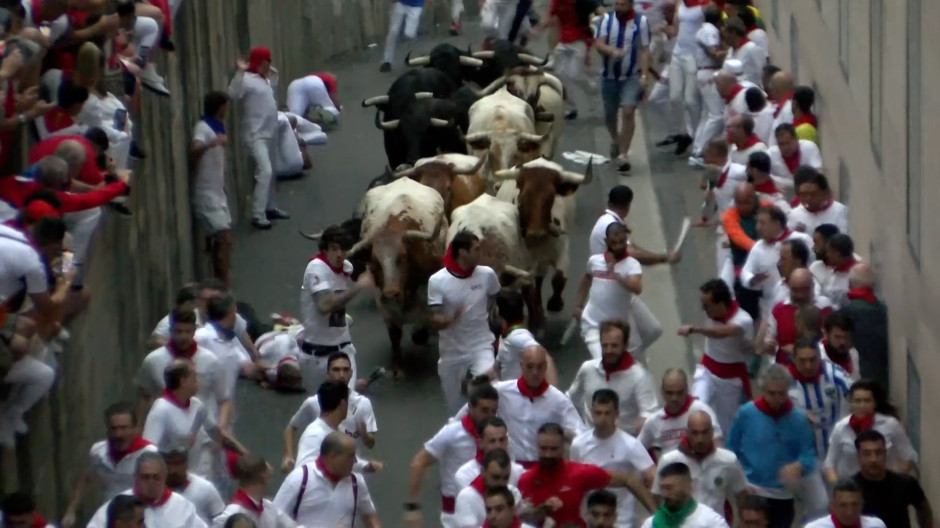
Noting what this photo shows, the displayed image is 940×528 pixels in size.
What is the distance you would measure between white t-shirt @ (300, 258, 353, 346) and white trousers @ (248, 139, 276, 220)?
19.3 feet

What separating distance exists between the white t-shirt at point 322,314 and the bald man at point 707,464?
4.27 m

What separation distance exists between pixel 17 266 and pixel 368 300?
8630mm

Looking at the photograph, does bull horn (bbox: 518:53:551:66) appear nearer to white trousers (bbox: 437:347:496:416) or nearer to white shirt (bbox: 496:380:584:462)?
white trousers (bbox: 437:347:496:416)

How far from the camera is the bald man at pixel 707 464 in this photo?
12.7 metres

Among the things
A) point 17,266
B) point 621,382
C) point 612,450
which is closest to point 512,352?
point 621,382

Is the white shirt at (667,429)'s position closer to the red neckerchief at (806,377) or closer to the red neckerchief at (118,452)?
the red neckerchief at (806,377)

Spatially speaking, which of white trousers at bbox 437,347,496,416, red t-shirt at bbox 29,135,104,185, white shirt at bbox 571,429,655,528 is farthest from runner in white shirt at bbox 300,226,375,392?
white shirt at bbox 571,429,655,528

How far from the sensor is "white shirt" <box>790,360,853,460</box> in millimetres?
13859

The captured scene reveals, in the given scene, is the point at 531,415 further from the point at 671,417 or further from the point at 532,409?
the point at 671,417

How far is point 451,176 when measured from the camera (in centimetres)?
1997

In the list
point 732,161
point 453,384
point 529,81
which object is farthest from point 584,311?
point 529,81

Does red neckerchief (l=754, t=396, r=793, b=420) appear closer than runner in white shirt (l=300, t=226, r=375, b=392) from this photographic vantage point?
Yes

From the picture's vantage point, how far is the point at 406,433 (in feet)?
56.4

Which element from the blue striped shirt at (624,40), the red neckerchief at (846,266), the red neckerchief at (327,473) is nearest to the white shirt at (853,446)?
the red neckerchief at (846,266)
